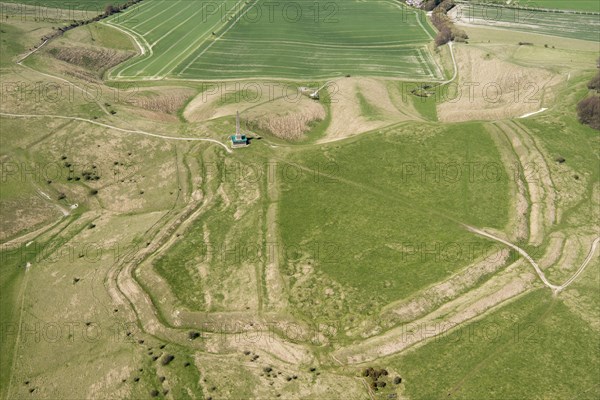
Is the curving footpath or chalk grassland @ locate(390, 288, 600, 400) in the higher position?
the curving footpath

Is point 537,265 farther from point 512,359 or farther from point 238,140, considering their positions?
point 238,140

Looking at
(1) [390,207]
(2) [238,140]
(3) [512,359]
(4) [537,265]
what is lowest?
(3) [512,359]

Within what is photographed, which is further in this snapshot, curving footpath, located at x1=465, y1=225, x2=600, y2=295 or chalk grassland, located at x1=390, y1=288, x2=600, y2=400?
curving footpath, located at x1=465, y1=225, x2=600, y2=295

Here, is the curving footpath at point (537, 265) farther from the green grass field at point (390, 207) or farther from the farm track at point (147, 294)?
the green grass field at point (390, 207)

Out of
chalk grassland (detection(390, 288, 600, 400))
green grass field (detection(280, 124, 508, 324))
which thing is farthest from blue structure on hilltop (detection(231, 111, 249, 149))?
chalk grassland (detection(390, 288, 600, 400))

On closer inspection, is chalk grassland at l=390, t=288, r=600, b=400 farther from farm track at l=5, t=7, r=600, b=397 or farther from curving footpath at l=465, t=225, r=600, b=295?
curving footpath at l=465, t=225, r=600, b=295

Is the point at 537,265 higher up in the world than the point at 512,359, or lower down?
higher up

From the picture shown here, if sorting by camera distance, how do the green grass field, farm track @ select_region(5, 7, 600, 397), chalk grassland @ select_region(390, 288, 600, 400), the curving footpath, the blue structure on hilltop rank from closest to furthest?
chalk grassland @ select_region(390, 288, 600, 400) < farm track @ select_region(5, 7, 600, 397) < the curving footpath < the green grass field < the blue structure on hilltop

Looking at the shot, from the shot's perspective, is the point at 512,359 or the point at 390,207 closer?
the point at 512,359

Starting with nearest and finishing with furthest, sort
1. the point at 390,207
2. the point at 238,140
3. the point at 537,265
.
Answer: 1. the point at 537,265
2. the point at 390,207
3. the point at 238,140

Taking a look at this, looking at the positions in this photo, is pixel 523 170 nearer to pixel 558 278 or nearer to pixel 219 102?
pixel 558 278

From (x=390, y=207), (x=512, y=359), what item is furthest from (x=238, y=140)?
(x=512, y=359)

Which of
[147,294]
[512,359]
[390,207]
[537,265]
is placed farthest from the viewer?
[390,207]
